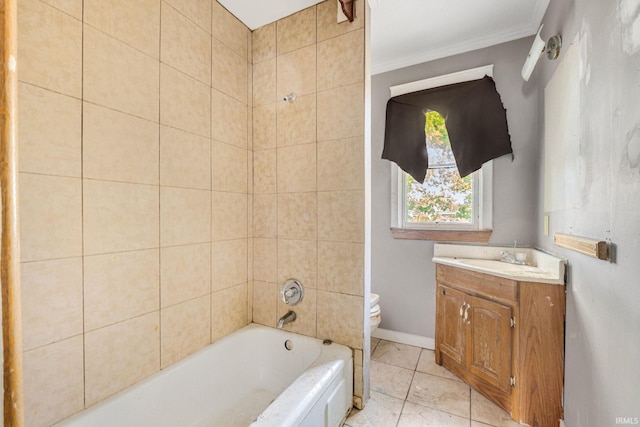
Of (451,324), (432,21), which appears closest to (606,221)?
Answer: (451,324)

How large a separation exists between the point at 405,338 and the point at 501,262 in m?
1.05

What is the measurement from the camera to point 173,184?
1421mm

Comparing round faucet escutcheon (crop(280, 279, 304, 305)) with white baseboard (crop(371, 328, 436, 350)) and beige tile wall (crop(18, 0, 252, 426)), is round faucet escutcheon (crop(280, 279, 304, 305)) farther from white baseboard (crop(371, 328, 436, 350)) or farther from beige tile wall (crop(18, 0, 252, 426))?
white baseboard (crop(371, 328, 436, 350))

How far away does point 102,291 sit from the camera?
115cm

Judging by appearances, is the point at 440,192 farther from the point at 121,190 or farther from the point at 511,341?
the point at 121,190

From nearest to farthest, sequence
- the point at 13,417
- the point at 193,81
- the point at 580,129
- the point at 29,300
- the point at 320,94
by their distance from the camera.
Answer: the point at 13,417 < the point at 29,300 < the point at 580,129 < the point at 193,81 < the point at 320,94

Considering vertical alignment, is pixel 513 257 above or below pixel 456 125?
below

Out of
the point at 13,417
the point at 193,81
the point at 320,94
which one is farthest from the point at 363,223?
the point at 13,417

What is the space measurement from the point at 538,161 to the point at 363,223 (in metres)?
1.45

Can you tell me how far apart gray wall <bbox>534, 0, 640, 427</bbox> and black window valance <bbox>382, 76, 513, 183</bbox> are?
0.68 meters

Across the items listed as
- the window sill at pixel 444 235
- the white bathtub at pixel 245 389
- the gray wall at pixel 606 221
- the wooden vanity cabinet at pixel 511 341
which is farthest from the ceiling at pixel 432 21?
the white bathtub at pixel 245 389

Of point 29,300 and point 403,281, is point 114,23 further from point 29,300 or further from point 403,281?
point 403,281

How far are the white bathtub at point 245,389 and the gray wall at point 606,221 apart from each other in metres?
1.09

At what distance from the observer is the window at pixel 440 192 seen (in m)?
2.26
